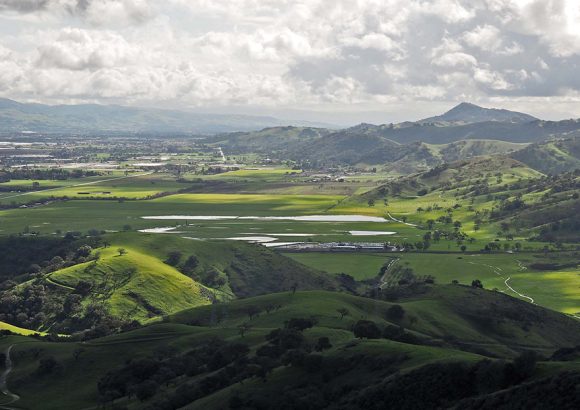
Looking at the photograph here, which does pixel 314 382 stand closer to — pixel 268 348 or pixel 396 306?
pixel 268 348

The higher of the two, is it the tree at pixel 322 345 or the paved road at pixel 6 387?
the tree at pixel 322 345

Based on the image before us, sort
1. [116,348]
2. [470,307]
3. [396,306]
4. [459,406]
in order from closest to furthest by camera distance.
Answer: [459,406]
[116,348]
[396,306]
[470,307]

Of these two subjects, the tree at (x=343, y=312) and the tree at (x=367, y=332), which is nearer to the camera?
the tree at (x=367, y=332)

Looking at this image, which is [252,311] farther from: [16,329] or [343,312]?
[16,329]

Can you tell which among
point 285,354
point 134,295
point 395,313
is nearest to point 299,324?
point 285,354

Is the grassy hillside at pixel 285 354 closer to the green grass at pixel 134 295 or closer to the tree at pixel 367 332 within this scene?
the tree at pixel 367 332

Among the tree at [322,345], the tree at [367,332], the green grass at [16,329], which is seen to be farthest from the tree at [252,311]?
the green grass at [16,329]

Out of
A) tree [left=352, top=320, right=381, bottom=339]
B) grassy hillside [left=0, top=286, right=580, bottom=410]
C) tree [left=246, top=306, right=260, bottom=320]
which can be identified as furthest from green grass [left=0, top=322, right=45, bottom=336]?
A: tree [left=352, top=320, right=381, bottom=339]

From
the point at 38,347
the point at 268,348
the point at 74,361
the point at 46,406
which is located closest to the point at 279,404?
the point at 268,348
